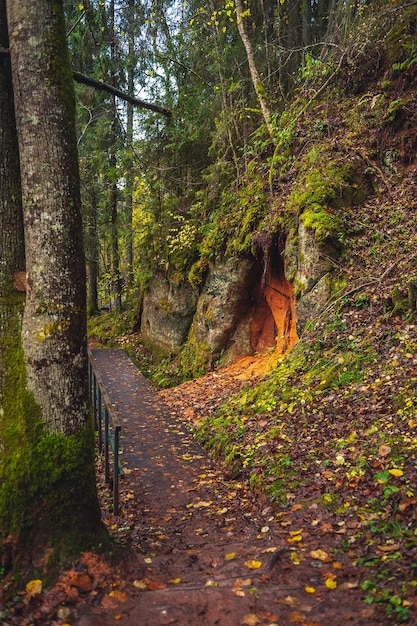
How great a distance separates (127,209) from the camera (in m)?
19.1

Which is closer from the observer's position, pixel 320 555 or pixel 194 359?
pixel 320 555

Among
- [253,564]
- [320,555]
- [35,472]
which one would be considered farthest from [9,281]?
[320,555]

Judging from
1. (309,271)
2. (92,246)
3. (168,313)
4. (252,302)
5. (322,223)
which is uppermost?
(92,246)

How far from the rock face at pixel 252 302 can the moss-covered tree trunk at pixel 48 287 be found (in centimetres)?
578

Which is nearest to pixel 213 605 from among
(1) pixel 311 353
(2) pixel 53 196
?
(2) pixel 53 196

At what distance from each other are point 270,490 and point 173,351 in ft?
29.0

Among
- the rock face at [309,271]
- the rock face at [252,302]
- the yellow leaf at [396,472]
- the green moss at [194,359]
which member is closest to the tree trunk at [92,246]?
the rock face at [252,302]

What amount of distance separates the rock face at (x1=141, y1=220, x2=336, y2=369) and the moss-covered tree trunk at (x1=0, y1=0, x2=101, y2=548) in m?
5.78

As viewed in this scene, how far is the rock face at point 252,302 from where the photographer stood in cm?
852

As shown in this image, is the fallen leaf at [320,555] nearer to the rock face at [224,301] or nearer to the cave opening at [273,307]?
the cave opening at [273,307]

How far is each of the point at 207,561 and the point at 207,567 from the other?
106mm

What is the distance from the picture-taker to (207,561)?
12.4 ft

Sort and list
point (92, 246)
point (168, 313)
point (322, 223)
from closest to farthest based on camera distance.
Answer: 1. point (322, 223)
2. point (168, 313)
3. point (92, 246)

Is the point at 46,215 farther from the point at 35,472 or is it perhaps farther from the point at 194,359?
the point at 194,359
